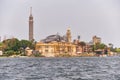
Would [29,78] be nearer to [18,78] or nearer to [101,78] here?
[18,78]

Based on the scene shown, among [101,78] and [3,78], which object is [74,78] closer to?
[101,78]

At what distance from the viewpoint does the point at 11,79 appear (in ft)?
208

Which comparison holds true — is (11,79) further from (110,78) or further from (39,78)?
(110,78)

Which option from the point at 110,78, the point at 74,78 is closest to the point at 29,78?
the point at 74,78

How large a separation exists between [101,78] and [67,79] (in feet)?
14.5

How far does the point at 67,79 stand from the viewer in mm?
64062

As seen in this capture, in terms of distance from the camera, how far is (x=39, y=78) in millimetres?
65438

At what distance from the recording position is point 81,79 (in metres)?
63.8

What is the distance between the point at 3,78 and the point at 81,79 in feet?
33.8

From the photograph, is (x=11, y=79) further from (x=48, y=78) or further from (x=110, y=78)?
(x=110, y=78)

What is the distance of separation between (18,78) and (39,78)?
2.77 metres

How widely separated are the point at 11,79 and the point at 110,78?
12.8m

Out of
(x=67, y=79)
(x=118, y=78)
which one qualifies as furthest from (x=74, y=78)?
(x=118, y=78)

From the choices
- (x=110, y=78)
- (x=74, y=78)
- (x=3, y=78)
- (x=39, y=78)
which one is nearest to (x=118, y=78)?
(x=110, y=78)
